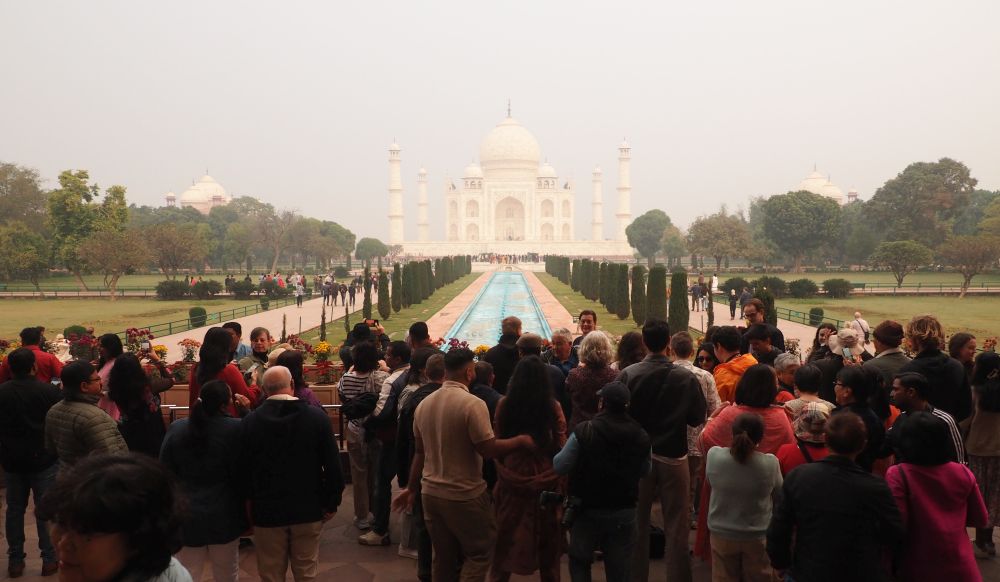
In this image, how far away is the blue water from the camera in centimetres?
1598

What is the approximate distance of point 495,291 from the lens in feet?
95.3

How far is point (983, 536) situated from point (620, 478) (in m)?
2.47

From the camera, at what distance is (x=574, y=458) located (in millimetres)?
3184

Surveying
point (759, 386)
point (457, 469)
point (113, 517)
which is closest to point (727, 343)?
point (759, 386)

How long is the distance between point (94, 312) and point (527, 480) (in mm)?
21098

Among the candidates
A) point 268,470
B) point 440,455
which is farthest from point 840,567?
point 268,470

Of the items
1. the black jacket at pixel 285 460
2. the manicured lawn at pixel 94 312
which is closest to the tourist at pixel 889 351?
the black jacket at pixel 285 460

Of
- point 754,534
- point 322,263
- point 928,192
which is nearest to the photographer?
point 754,534

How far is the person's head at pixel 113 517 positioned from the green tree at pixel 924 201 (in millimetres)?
42401

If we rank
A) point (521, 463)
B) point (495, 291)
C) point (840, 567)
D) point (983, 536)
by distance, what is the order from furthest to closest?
point (495, 291) → point (983, 536) → point (521, 463) → point (840, 567)

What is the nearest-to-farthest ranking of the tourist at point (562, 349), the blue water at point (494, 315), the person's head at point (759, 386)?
the person's head at point (759, 386) → the tourist at point (562, 349) → the blue water at point (494, 315)

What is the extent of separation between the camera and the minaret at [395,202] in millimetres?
66938

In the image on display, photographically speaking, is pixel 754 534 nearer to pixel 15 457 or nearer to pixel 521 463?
pixel 521 463

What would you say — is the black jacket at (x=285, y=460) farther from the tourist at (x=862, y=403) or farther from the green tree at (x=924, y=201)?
the green tree at (x=924, y=201)
